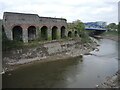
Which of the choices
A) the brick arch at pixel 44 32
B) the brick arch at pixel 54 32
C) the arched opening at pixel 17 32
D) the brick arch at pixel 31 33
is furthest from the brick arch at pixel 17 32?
the brick arch at pixel 54 32

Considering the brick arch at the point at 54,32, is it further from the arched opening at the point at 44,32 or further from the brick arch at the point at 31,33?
the brick arch at the point at 31,33

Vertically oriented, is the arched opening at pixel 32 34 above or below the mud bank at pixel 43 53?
above

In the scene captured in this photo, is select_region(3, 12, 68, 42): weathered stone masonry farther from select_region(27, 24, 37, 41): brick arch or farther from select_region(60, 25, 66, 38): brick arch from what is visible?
select_region(60, 25, 66, 38): brick arch

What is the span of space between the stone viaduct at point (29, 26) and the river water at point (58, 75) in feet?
16.1

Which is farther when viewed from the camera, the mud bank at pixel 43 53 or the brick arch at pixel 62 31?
the brick arch at pixel 62 31

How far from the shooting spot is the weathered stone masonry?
16.1 metres

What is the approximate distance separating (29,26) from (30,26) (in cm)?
74

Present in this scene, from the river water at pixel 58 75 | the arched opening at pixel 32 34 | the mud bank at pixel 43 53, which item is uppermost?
the arched opening at pixel 32 34

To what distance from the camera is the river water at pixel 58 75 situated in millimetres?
10750

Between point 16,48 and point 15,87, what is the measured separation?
6.51 metres

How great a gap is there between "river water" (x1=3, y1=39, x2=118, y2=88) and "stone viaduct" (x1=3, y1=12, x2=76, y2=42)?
16.1 ft

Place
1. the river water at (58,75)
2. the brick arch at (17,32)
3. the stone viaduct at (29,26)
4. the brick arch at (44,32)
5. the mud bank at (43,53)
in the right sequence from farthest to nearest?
the brick arch at (44,32) → the brick arch at (17,32) → the stone viaduct at (29,26) → the mud bank at (43,53) → the river water at (58,75)

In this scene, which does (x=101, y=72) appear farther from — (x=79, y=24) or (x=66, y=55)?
(x=79, y=24)

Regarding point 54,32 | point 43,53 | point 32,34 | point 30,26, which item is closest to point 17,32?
point 30,26
